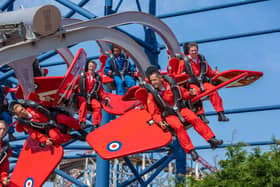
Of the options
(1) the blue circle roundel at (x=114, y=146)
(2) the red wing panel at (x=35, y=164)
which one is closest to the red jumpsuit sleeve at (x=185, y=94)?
(1) the blue circle roundel at (x=114, y=146)

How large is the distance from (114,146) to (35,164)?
148 centimetres

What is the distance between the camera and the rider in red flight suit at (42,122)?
28.8 feet

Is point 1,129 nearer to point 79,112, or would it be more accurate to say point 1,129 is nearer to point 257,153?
point 79,112

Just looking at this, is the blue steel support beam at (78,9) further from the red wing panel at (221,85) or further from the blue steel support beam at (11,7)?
the red wing panel at (221,85)

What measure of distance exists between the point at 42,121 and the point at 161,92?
1.93 m

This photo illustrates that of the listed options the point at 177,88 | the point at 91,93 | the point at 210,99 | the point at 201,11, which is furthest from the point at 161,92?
the point at 201,11

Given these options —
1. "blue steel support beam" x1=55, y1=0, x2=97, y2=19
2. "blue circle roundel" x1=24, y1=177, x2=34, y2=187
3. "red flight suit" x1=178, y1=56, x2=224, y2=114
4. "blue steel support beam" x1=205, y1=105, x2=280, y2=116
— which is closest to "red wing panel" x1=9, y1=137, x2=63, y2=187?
"blue circle roundel" x1=24, y1=177, x2=34, y2=187

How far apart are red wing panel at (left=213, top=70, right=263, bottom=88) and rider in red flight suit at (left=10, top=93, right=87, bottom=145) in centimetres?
252

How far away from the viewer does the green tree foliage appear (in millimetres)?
5578

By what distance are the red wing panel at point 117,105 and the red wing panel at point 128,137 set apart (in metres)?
1.05

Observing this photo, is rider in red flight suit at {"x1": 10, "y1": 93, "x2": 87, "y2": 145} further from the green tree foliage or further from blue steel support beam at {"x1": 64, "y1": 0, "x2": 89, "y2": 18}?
blue steel support beam at {"x1": 64, "y1": 0, "x2": 89, "y2": 18}

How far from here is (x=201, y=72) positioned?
940 centimetres

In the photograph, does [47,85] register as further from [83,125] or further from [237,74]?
[237,74]

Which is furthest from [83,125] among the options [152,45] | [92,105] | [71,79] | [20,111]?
[152,45]
